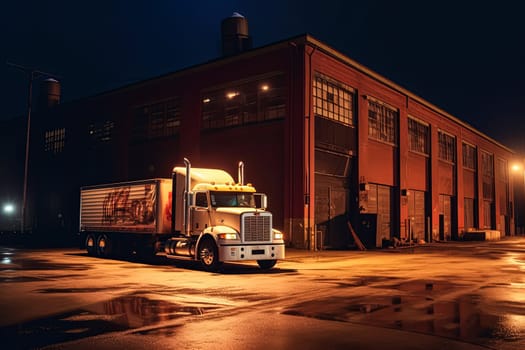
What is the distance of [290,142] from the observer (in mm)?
29781

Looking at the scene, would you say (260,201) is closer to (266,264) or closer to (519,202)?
(266,264)

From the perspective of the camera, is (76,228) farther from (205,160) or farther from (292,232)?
(292,232)

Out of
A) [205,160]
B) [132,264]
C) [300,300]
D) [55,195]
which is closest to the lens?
[300,300]

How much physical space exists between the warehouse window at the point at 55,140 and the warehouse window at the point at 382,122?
2830 centimetres

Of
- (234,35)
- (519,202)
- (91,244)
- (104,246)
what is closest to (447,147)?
(234,35)

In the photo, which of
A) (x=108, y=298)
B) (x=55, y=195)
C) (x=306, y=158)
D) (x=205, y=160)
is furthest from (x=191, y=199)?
(x=55, y=195)

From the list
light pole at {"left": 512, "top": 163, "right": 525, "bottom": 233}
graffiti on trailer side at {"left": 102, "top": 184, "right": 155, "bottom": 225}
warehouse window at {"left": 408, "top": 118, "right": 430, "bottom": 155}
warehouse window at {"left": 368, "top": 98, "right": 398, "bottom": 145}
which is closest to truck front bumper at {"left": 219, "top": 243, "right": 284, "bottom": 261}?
graffiti on trailer side at {"left": 102, "top": 184, "right": 155, "bottom": 225}

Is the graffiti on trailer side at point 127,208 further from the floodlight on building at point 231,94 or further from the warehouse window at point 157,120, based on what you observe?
the warehouse window at point 157,120

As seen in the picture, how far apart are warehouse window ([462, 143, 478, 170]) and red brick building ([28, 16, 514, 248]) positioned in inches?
98.8

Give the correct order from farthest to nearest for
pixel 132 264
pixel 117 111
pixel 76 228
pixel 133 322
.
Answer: pixel 76 228, pixel 117 111, pixel 132 264, pixel 133 322

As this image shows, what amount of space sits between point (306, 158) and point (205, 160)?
8.15 meters

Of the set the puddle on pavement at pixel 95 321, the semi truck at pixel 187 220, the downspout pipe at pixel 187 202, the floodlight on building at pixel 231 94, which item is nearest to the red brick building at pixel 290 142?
the floodlight on building at pixel 231 94

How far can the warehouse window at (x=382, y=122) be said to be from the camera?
1446 inches

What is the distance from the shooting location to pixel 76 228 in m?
45.6
